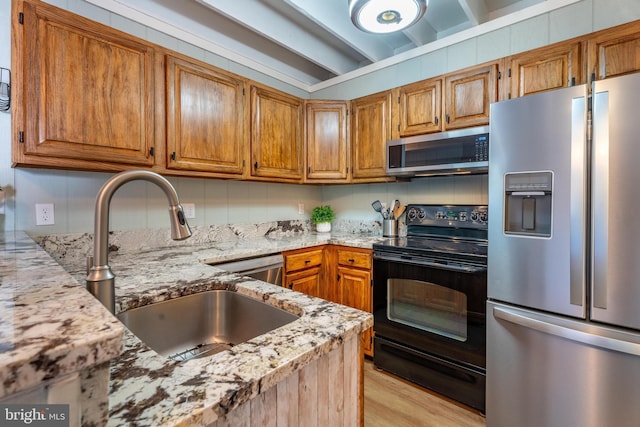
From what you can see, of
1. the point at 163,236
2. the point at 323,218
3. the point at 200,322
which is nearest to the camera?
the point at 200,322

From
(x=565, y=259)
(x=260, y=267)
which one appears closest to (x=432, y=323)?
(x=565, y=259)

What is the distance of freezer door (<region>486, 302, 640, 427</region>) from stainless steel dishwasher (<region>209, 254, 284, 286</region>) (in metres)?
1.39

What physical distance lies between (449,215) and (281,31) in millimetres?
2083

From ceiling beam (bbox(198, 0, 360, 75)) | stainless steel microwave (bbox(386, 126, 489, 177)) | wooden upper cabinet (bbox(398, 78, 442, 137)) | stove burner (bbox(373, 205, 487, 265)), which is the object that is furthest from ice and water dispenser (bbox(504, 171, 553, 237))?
ceiling beam (bbox(198, 0, 360, 75))

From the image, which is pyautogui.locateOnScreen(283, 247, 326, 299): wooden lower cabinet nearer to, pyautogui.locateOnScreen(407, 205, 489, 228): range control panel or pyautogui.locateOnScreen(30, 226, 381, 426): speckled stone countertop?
pyautogui.locateOnScreen(407, 205, 489, 228): range control panel

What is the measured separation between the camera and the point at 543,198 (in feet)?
4.79

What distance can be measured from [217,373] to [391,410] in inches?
65.6

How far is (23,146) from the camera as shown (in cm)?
139

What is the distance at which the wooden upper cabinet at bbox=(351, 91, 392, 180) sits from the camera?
251cm

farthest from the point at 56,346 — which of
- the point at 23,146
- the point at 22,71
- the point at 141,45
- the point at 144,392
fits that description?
the point at 141,45

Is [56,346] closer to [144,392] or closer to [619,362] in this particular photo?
[144,392]

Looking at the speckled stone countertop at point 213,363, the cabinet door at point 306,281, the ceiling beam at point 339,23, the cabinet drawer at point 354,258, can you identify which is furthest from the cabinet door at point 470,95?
the speckled stone countertop at point 213,363

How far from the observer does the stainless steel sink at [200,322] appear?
100cm

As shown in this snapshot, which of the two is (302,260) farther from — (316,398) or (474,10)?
(474,10)
